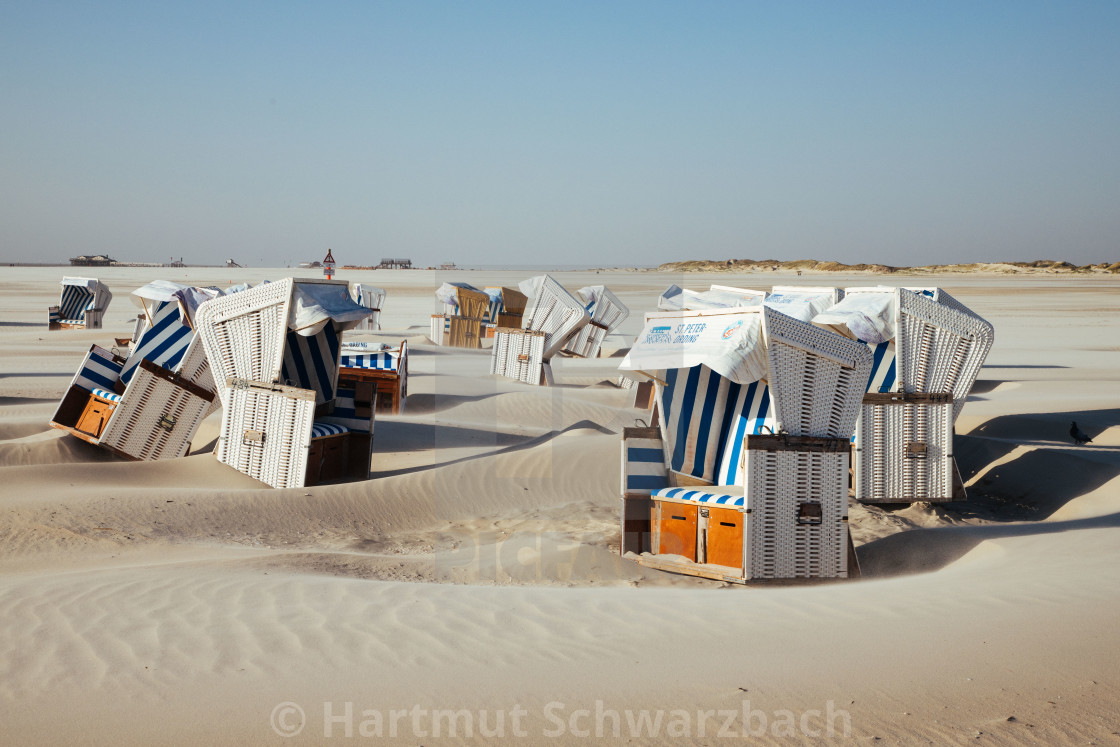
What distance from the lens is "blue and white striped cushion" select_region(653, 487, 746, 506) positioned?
6.88m

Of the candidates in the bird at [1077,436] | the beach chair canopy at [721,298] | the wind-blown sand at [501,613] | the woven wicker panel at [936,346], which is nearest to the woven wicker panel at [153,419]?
the wind-blown sand at [501,613]

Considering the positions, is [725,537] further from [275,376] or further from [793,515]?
[275,376]

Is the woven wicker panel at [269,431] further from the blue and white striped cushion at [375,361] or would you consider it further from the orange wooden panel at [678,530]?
the blue and white striped cushion at [375,361]

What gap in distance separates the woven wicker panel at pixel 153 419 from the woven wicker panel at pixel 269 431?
1671 millimetres

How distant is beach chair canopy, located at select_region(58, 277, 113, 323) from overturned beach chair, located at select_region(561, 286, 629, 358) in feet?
56.6

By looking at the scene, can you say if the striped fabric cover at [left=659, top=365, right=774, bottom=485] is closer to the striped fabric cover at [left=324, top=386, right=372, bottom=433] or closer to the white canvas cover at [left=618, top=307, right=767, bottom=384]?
the white canvas cover at [left=618, top=307, right=767, bottom=384]

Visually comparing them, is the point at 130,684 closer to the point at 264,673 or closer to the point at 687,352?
the point at 264,673

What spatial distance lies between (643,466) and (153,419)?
6.46 m

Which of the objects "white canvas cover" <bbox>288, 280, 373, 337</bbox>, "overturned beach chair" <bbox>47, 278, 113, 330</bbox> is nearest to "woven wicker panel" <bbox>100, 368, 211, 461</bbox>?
"white canvas cover" <bbox>288, 280, 373, 337</bbox>

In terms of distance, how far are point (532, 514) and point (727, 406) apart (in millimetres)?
2711

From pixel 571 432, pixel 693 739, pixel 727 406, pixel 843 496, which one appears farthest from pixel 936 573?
pixel 571 432

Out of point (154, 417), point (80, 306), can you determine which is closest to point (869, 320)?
point (154, 417)

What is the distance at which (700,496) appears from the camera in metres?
7.09

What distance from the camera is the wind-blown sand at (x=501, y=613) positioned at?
3.87 m
